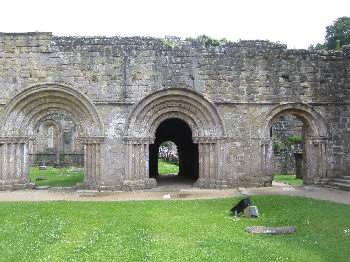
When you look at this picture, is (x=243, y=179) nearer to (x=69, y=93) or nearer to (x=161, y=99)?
(x=161, y=99)

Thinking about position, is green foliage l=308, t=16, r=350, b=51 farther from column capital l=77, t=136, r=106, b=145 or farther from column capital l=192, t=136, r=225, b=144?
column capital l=77, t=136, r=106, b=145

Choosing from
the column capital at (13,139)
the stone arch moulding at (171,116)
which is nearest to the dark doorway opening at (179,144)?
the stone arch moulding at (171,116)

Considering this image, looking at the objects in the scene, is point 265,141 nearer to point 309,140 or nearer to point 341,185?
point 309,140

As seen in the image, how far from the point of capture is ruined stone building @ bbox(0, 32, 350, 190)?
15953 mm

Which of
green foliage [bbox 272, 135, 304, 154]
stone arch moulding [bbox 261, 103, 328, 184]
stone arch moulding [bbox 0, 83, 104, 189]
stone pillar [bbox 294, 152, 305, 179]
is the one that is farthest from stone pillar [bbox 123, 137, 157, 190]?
green foliage [bbox 272, 135, 304, 154]

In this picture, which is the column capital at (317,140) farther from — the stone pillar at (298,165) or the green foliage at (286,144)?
the green foliage at (286,144)

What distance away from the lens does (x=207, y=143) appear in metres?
16.4

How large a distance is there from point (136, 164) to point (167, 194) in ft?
6.57

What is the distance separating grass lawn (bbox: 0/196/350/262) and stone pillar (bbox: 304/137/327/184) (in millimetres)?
4690

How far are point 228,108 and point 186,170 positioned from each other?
24.6ft

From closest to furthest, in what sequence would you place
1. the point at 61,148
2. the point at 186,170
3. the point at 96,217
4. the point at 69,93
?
the point at 96,217, the point at 69,93, the point at 186,170, the point at 61,148

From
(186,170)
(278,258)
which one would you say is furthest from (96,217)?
(186,170)

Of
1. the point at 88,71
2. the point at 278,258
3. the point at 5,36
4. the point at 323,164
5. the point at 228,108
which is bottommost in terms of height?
the point at 278,258

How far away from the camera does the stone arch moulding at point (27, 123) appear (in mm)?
15852
